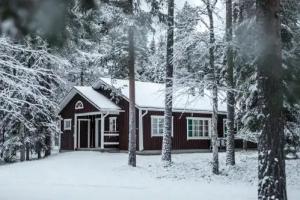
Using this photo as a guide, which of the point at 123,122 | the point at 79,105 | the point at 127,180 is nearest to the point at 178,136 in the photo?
the point at 123,122

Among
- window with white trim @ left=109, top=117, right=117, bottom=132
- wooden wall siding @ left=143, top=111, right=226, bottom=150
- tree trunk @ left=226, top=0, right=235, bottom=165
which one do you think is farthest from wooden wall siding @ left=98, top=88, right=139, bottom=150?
tree trunk @ left=226, top=0, right=235, bottom=165

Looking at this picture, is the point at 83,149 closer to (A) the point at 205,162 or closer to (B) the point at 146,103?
(B) the point at 146,103

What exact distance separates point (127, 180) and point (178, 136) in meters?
11.7

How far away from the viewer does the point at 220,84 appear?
2066 centimetres

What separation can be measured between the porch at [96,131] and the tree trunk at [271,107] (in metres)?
19.4

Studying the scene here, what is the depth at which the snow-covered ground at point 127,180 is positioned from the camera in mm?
14766

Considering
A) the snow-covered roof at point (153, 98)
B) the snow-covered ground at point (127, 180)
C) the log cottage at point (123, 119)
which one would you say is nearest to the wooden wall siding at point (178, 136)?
the log cottage at point (123, 119)

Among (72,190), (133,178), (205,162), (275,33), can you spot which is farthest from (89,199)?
(205,162)

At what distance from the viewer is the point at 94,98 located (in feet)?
97.1

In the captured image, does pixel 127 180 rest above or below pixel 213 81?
below

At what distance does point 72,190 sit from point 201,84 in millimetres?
7273

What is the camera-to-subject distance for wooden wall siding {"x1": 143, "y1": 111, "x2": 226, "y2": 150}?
28.3 m

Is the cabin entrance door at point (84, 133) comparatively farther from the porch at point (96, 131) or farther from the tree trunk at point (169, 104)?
the tree trunk at point (169, 104)

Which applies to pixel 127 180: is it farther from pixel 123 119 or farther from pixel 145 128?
pixel 123 119
